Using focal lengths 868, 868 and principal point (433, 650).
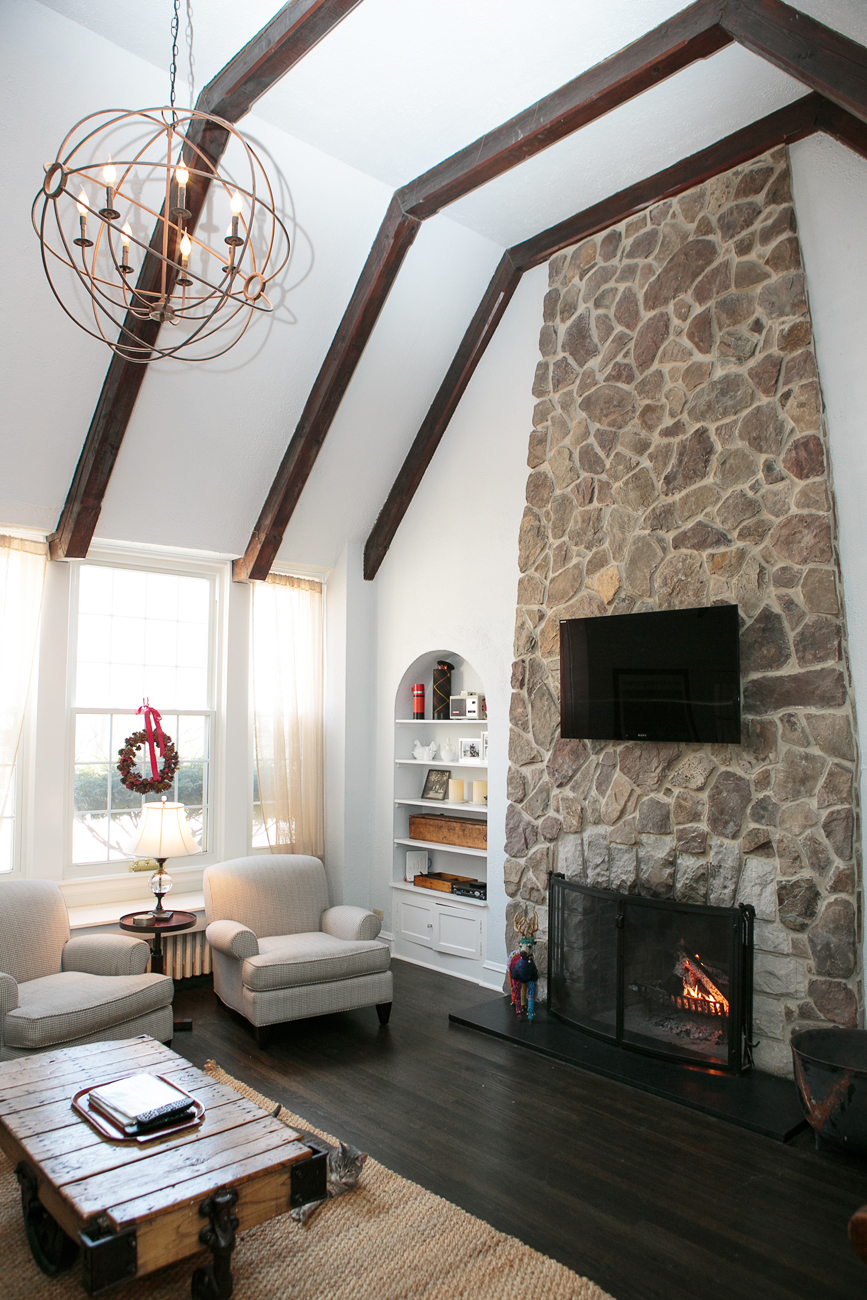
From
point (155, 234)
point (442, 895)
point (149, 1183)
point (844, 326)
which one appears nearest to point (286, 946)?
point (442, 895)

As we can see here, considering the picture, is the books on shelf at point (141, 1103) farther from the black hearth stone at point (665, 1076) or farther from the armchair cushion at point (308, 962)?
the black hearth stone at point (665, 1076)

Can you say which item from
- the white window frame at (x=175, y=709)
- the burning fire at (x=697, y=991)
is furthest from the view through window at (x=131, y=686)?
the burning fire at (x=697, y=991)

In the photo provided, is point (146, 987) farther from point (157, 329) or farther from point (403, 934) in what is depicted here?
point (157, 329)

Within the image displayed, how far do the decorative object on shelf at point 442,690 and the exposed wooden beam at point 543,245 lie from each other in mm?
939

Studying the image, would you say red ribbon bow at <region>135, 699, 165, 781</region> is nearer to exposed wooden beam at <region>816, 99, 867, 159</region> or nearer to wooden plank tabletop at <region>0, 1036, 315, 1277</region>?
wooden plank tabletop at <region>0, 1036, 315, 1277</region>

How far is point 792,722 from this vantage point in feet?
12.8

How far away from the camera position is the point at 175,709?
5.84 metres

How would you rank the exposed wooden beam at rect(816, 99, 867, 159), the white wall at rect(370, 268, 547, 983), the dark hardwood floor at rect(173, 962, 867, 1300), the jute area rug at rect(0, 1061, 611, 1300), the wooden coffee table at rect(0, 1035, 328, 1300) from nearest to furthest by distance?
the wooden coffee table at rect(0, 1035, 328, 1300) → the jute area rug at rect(0, 1061, 611, 1300) → the dark hardwood floor at rect(173, 962, 867, 1300) → the exposed wooden beam at rect(816, 99, 867, 159) → the white wall at rect(370, 268, 547, 983)

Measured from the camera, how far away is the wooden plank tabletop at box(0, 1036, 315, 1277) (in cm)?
229

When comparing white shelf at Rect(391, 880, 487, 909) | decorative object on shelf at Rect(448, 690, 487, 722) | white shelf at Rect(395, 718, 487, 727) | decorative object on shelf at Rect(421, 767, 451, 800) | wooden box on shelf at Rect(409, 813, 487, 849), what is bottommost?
white shelf at Rect(391, 880, 487, 909)

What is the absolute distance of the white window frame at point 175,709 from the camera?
5.34 m

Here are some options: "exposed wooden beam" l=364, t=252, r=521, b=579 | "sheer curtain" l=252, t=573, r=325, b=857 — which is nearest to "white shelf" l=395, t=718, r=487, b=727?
"sheer curtain" l=252, t=573, r=325, b=857

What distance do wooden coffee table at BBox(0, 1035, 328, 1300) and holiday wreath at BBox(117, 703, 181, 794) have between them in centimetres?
222

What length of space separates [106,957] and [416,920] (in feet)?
7.18
